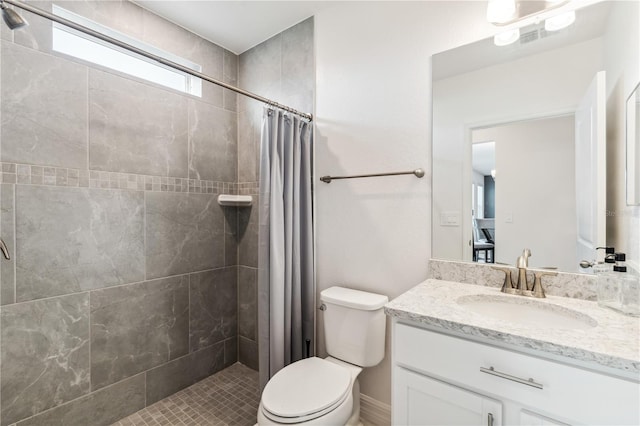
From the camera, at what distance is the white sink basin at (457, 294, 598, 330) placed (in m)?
1.07

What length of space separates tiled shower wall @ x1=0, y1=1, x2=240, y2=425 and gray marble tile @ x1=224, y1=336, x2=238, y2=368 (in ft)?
0.06

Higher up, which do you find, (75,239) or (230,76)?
(230,76)

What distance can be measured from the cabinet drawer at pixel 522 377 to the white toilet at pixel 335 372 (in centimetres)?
40

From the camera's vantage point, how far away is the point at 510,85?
1.35 m

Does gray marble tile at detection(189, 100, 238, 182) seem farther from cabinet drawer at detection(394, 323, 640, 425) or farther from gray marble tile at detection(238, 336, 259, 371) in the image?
cabinet drawer at detection(394, 323, 640, 425)

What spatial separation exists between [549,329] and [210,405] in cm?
195

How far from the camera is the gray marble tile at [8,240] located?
4.53 feet

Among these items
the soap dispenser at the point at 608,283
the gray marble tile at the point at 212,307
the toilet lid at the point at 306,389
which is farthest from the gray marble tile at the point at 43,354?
the soap dispenser at the point at 608,283

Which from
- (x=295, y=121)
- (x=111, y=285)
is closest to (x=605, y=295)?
(x=295, y=121)

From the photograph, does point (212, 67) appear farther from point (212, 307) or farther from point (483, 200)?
point (483, 200)

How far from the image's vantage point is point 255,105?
2.31 meters

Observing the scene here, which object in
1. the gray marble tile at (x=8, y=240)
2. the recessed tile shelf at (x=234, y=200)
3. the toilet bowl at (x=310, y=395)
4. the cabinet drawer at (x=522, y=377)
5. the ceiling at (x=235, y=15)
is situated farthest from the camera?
the recessed tile shelf at (x=234, y=200)

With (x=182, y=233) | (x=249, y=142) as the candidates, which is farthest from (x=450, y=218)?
(x=182, y=233)

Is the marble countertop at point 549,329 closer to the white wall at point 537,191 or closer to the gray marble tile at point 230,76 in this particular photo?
the white wall at point 537,191
